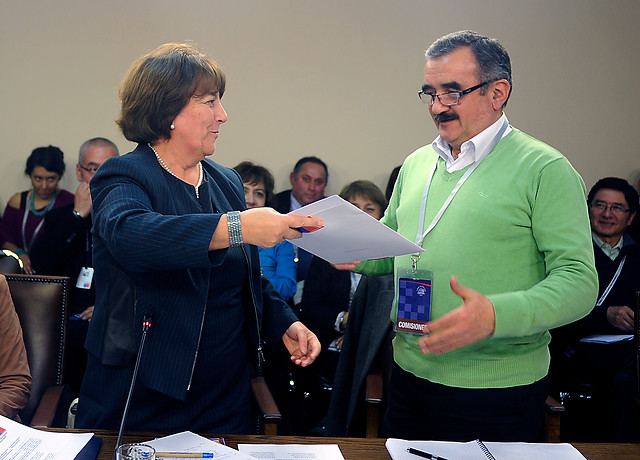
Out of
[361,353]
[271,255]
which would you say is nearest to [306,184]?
[271,255]

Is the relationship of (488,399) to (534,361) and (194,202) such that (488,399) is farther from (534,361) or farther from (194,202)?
→ (194,202)

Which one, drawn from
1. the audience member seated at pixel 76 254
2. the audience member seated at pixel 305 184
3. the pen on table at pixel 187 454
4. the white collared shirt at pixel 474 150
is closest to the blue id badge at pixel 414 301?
the white collared shirt at pixel 474 150

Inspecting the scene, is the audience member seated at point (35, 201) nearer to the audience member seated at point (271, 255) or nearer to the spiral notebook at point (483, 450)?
the audience member seated at point (271, 255)

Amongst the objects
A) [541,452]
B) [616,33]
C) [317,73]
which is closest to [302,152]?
[317,73]

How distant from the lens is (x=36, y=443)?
4.57ft

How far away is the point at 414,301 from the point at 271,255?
6.93 feet

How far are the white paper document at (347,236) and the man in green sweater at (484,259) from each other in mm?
200

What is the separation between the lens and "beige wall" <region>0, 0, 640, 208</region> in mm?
4973

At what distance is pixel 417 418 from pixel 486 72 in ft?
3.10

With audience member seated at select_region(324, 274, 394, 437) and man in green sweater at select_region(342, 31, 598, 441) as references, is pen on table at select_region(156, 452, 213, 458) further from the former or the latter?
audience member seated at select_region(324, 274, 394, 437)

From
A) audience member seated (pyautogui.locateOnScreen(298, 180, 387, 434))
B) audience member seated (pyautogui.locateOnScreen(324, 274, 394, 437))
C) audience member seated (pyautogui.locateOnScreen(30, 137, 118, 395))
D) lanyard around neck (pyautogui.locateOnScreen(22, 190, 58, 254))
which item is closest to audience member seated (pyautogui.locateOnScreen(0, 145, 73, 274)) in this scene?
lanyard around neck (pyautogui.locateOnScreen(22, 190, 58, 254))

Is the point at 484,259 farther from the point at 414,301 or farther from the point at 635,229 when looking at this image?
the point at 635,229

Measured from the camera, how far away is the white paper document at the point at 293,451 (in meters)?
1.42

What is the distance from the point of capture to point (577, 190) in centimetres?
168
